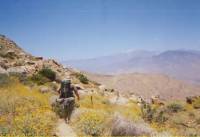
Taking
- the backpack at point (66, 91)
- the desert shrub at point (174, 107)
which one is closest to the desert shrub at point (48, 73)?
the backpack at point (66, 91)

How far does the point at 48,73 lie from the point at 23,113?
11485mm

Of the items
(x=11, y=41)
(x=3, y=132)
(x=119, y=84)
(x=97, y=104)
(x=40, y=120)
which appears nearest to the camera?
(x=3, y=132)

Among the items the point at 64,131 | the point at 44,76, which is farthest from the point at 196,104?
the point at 64,131

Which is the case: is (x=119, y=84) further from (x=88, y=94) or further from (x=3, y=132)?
(x=3, y=132)

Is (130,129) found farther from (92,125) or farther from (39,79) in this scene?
(39,79)

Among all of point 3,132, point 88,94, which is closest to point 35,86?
point 88,94

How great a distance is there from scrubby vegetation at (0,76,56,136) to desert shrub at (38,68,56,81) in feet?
9.60

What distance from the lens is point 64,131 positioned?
16094 mm

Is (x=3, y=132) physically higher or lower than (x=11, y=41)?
lower

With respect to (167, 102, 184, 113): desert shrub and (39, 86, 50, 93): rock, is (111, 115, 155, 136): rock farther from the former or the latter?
(167, 102, 184, 113): desert shrub

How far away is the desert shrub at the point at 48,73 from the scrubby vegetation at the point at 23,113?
2925 millimetres

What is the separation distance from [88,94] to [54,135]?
12.3m

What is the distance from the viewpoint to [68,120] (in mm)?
18516

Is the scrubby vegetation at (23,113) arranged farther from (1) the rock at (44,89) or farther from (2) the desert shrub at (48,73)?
(2) the desert shrub at (48,73)
